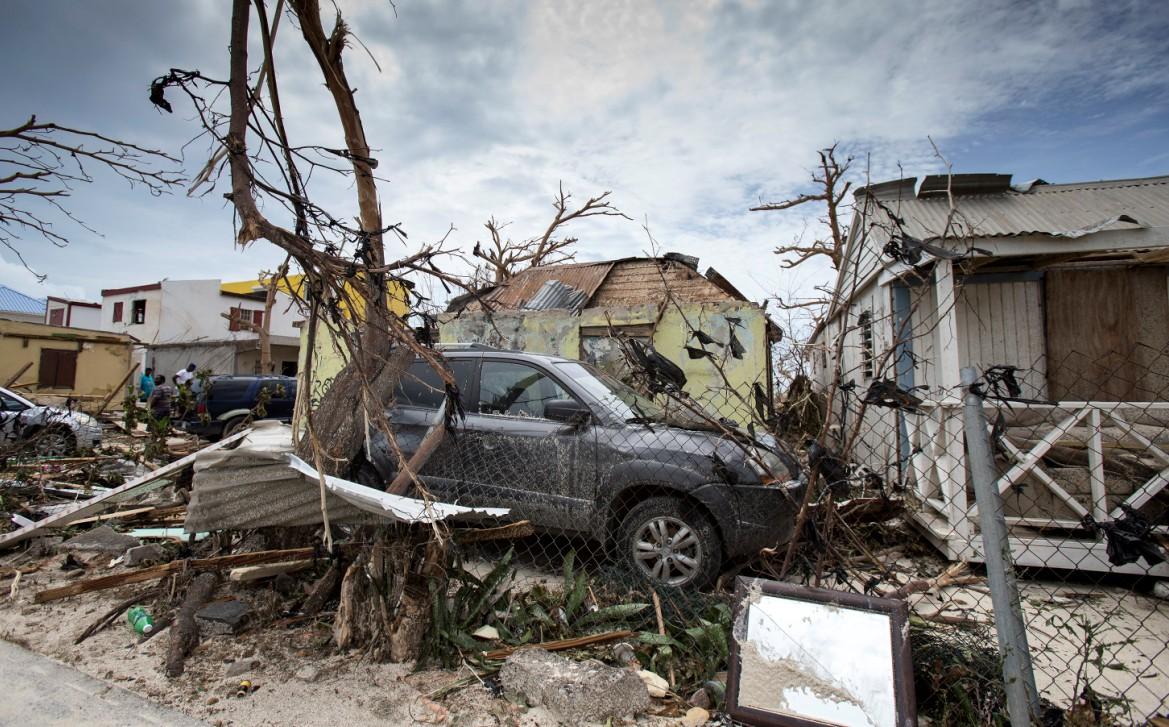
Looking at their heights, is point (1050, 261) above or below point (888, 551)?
above

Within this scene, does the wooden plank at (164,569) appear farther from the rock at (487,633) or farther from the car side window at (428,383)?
the car side window at (428,383)

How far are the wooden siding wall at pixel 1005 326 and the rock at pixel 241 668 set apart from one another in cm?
683

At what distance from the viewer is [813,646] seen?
2.12 meters

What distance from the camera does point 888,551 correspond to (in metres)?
5.20

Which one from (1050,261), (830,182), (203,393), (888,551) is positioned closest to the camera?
(888,551)

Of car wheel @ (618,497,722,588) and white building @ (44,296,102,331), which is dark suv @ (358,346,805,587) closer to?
car wheel @ (618,497,722,588)

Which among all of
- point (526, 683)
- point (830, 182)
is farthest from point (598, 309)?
point (830, 182)

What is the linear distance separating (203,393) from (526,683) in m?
10.4

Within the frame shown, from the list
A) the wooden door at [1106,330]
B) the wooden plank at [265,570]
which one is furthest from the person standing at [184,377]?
the wooden door at [1106,330]

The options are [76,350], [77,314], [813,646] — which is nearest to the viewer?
[813,646]

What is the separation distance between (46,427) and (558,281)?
29.6 feet

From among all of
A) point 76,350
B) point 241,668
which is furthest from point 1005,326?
point 76,350

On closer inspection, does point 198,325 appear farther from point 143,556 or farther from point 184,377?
point 143,556

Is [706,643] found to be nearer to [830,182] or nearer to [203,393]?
[203,393]
